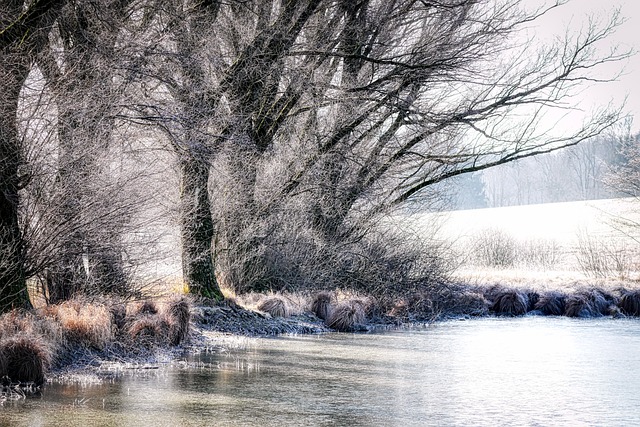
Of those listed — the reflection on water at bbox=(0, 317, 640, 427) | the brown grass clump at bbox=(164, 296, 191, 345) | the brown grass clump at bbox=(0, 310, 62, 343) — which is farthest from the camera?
the brown grass clump at bbox=(164, 296, 191, 345)

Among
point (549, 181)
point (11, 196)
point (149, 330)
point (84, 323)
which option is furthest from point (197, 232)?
point (549, 181)

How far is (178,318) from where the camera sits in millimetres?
13727

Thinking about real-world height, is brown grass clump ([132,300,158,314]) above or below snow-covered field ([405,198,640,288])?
below

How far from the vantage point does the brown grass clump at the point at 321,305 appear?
1831cm

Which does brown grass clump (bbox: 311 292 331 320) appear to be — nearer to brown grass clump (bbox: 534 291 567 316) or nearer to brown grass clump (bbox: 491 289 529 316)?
brown grass clump (bbox: 491 289 529 316)

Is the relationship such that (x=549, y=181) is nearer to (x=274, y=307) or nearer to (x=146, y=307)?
(x=274, y=307)

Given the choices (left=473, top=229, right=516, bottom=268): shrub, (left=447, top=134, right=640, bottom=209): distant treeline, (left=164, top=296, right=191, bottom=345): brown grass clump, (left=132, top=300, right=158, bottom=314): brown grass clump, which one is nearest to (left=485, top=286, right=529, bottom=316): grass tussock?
(left=473, top=229, right=516, bottom=268): shrub

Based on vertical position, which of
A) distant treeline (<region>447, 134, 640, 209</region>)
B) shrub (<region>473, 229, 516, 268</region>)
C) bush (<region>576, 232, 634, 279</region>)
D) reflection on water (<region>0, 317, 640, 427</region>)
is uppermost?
distant treeline (<region>447, 134, 640, 209</region>)

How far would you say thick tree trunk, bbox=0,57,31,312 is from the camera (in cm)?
1085

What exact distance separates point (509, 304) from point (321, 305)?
6.26m

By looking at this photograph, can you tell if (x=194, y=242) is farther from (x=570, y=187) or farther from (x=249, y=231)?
(x=570, y=187)

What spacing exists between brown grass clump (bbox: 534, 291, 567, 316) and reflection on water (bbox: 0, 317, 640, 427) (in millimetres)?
7003

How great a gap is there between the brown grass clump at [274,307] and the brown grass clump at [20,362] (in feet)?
25.4

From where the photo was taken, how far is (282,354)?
13.5 meters
